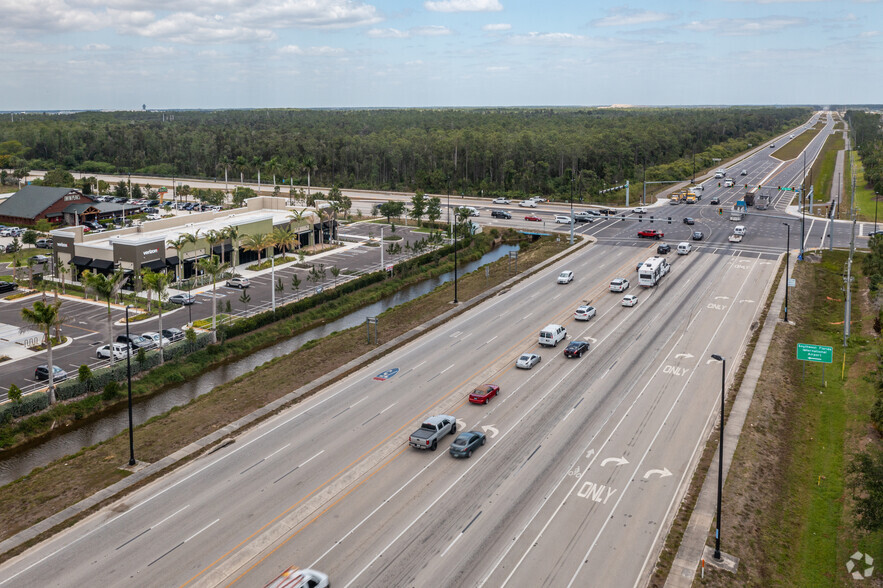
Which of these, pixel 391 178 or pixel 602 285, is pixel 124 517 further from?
pixel 391 178

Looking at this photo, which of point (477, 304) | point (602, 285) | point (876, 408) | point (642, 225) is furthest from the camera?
point (642, 225)

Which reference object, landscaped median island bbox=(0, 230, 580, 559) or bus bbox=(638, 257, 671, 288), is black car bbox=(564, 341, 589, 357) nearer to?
landscaped median island bbox=(0, 230, 580, 559)

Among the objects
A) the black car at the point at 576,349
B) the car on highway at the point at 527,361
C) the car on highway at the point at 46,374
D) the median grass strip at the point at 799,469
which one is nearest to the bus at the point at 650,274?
the median grass strip at the point at 799,469

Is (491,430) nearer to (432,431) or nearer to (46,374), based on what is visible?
(432,431)

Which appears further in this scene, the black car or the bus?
the bus

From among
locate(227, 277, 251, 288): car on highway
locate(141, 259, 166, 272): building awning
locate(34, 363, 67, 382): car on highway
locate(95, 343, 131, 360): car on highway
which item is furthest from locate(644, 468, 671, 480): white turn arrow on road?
locate(141, 259, 166, 272): building awning

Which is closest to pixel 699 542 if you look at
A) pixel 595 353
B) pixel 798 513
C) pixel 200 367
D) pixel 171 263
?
pixel 798 513
